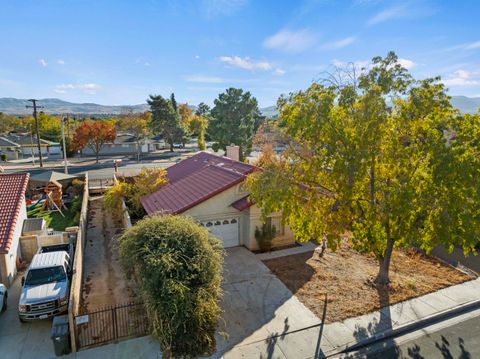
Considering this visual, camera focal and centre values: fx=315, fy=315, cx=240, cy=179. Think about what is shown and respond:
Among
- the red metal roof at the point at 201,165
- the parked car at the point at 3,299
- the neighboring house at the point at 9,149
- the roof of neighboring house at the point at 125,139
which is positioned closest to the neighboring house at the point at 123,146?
the roof of neighboring house at the point at 125,139

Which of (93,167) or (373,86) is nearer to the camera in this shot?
(373,86)

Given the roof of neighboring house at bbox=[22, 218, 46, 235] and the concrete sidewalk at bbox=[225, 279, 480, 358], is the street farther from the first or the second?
the roof of neighboring house at bbox=[22, 218, 46, 235]

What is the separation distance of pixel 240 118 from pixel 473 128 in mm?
42047

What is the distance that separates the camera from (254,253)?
15.7 meters

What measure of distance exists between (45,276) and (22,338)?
2.16 m

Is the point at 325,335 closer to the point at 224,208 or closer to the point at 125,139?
the point at 224,208

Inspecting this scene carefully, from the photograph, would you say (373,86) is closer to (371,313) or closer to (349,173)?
(349,173)

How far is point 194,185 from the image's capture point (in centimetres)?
1798

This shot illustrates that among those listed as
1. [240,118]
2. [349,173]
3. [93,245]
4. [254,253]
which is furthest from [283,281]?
[240,118]

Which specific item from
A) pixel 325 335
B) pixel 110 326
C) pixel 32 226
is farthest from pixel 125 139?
pixel 325 335

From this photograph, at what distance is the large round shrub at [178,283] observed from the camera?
327 inches

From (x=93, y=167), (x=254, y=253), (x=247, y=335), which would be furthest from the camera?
(x=93, y=167)

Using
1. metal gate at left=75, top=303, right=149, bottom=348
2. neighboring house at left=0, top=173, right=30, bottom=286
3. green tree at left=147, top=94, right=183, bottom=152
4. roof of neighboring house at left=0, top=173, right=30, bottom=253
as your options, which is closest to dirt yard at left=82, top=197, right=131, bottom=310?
metal gate at left=75, top=303, right=149, bottom=348

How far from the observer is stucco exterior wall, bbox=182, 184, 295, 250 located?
15.6 m
